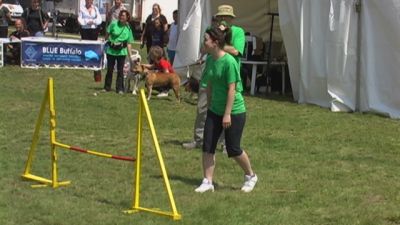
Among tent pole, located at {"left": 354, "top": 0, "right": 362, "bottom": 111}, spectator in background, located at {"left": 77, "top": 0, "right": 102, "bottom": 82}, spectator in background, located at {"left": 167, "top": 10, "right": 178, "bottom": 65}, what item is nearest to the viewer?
tent pole, located at {"left": 354, "top": 0, "right": 362, "bottom": 111}

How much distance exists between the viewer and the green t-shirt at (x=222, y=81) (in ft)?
21.6

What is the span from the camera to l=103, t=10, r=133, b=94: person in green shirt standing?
14148 millimetres

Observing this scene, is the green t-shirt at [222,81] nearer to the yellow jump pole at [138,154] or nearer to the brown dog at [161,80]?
the yellow jump pole at [138,154]

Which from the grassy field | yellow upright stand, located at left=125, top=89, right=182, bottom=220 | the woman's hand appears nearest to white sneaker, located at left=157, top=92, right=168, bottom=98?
the grassy field

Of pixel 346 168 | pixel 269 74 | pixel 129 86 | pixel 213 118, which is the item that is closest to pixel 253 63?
pixel 269 74

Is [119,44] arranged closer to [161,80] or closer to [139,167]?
[161,80]

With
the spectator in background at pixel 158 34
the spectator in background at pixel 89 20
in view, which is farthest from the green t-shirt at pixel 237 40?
the spectator in background at pixel 89 20

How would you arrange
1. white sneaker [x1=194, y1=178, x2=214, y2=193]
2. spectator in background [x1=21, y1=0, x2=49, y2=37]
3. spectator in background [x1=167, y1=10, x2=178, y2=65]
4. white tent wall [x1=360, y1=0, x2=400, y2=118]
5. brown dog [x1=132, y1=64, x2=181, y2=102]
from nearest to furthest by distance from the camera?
white sneaker [x1=194, y1=178, x2=214, y2=193]
white tent wall [x1=360, y1=0, x2=400, y2=118]
brown dog [x1=132, y1=64, x2=181, y2=102]
spectator in background [x1=167, y1=10, x2=178, y2=65]
spectator in background [x1=21, y1=0, x2=49, y2=37]

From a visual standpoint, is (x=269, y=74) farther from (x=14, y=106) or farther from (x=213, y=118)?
(x=213, y=118)

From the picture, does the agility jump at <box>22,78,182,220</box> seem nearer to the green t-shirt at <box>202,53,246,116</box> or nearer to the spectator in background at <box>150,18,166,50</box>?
the green t-shirt at <box>202,53,246,116</box>

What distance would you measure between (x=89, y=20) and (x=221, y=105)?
505 inches

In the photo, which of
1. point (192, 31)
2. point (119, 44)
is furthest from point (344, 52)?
point (119, 44)

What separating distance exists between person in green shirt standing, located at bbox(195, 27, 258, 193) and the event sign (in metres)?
12.0

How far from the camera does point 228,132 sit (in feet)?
21.9
